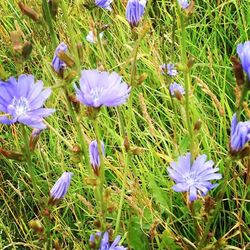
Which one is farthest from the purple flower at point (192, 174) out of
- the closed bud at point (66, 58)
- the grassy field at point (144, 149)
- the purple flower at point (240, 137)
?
the closed bud at point (66, 58)

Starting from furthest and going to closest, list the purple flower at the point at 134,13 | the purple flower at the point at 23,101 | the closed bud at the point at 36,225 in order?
the purple flower at the point at 134,13 → the closed bud at the point at 36,225 → the purple flower at the point at 23,101

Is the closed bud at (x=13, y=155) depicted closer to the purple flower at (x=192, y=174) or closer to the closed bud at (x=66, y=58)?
the closed bud at (x=66, y=58)

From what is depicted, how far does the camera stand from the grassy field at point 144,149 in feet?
6.43

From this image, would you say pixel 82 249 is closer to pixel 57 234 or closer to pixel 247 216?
pixel 57 234

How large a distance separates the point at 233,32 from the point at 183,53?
4.77 feet

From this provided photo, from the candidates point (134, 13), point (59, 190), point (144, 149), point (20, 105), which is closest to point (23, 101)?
point (20, 105)

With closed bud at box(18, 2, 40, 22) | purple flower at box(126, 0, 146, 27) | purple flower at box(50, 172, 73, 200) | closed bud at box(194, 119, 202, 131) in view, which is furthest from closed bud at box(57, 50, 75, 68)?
purple flower at box(126, 0, 146, 27)

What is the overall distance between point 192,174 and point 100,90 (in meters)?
0.58

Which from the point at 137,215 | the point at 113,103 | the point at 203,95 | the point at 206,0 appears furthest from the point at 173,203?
the point at 206,0

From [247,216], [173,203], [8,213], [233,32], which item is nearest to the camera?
[247,216]

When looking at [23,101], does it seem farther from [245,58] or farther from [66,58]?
[245,58]

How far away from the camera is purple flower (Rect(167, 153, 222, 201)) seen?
168 centimetres

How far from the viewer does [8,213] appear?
2465 mm

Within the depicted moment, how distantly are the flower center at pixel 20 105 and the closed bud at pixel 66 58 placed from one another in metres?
0.13
